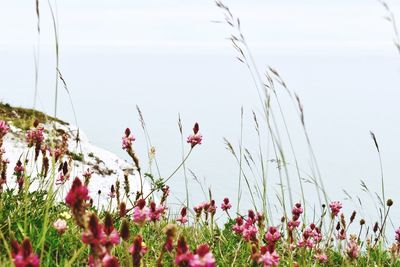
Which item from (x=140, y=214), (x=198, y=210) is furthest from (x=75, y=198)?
(x=198, y=210)

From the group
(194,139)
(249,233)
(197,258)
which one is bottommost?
(249,233)

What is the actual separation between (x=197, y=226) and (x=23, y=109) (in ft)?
22.9

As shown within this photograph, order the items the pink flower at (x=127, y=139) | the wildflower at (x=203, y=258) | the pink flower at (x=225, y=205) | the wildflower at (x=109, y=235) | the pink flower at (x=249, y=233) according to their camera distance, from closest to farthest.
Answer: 1. the wildflower at (x=203, y=258)
2. the wildflower at (x=109, y=235)
3. the pink flower at (x=249, y=233)
4. the pink flower at (x=127, y=139)
5. the pink flower at (x=225, y=205)

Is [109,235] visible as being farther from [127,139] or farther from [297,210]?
[297,210]

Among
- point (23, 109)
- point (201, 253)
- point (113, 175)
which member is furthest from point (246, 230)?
point (23, 109)

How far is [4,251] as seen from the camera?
3375mm

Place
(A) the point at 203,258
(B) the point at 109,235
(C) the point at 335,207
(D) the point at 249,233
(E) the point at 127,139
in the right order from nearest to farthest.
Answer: (A) the point at 203,258, (B) the point at 109,235, (D) the point at 249,233, (E) the point at 127,139, (C) the point at 335,207

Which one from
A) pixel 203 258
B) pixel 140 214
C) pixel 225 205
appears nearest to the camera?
pixel 203 258

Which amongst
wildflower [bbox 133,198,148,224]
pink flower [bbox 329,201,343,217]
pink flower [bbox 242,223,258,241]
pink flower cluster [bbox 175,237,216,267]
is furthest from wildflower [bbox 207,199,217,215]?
pink flower cluster [bbox 175,237,216,267]

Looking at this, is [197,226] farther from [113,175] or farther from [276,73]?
[113,175]

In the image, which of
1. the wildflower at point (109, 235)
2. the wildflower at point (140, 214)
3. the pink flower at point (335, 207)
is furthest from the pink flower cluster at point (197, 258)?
the pink flower at point (335, 207)

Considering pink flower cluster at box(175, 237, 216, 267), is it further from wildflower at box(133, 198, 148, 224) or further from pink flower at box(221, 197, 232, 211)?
pink flower at box(221, 197, 232, 211)

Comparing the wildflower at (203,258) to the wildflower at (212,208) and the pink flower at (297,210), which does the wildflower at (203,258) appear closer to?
the pink flower at (297,210)

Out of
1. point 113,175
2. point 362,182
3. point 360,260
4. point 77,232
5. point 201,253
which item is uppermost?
point 201,253
